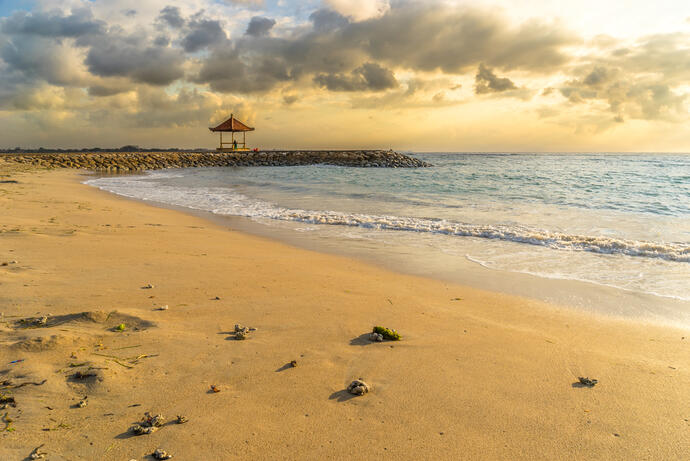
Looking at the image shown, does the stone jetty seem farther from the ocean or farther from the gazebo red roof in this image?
the ocean

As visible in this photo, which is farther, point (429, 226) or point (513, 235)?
point (429, 226)

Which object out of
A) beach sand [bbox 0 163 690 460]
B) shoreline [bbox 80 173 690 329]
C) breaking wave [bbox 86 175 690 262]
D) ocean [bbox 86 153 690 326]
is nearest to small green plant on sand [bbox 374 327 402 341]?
beach sand [bbox 0 163 690 460]

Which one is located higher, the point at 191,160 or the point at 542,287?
the point at 191,160

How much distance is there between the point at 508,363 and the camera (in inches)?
120

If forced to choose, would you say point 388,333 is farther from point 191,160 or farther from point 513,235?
point 191,160

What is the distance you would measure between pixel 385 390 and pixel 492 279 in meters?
3.41

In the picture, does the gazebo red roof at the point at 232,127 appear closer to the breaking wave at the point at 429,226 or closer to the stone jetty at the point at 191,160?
the stone jetty at the point at 191,160

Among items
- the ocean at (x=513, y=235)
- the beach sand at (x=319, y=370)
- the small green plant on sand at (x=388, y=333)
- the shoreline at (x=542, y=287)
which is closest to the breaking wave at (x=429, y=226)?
the ocean at (x=513, y=235)

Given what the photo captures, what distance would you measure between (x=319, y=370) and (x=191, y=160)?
135 ft

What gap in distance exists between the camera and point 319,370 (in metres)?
2.88

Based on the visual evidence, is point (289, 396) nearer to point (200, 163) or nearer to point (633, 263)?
point (633, 263)

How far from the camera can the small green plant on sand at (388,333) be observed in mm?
3408

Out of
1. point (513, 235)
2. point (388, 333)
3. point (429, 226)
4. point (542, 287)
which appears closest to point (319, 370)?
point (388, 333)

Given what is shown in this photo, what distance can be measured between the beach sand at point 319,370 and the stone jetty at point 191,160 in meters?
32.4
